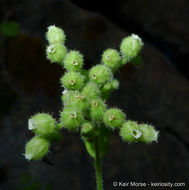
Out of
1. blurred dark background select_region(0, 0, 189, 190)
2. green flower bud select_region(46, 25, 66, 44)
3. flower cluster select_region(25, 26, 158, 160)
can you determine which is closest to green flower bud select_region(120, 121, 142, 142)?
flower cluster select_region(25, 26, 158, 160)

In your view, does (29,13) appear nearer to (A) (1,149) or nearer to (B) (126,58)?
(A) (1,149)

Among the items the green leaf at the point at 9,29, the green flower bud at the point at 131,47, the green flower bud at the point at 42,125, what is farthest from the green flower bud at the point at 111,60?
the green leaf at the point at 9,29

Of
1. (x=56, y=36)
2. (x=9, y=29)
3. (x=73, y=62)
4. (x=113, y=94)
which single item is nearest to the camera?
(x=73, y=62)

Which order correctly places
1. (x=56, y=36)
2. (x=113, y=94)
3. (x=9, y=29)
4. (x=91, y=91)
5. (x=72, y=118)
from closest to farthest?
(x=72, y=118), (x=91, y=91), (x=56, y=36), (x=9, y=29), (x=113, y=94)

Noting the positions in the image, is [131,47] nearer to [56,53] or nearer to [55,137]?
[56,53]

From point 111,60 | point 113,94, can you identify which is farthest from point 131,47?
point 113,94
